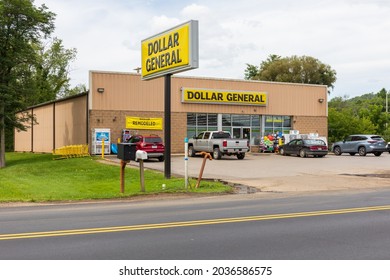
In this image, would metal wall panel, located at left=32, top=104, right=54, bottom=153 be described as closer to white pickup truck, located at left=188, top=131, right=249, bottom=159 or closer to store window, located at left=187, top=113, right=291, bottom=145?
store window, located at left=187, top=113, right=291, bottom=145

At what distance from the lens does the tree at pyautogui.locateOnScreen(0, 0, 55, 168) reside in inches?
1262

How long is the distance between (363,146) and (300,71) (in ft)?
146

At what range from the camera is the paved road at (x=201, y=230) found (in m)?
6.54

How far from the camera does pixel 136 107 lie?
35344mm

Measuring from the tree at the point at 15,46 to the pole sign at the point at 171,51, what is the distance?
15.0 m

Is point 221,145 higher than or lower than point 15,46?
lower

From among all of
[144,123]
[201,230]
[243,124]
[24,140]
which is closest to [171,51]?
[201,230]

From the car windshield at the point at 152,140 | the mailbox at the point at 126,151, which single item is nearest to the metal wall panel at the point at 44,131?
the car windshield at the point at 152,140

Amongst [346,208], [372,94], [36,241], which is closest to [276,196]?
[346,208]

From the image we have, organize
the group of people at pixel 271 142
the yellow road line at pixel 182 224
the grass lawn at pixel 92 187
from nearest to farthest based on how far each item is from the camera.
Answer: the yellow road line at pixel 182 224, the grass lawn at pixel 92 187, the group of people at pixel 271 142

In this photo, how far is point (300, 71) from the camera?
77.8 m

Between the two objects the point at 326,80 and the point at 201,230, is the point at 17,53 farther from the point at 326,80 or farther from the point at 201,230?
the point at 326,80

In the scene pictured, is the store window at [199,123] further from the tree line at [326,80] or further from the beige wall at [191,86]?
the tree line at [326,80]
